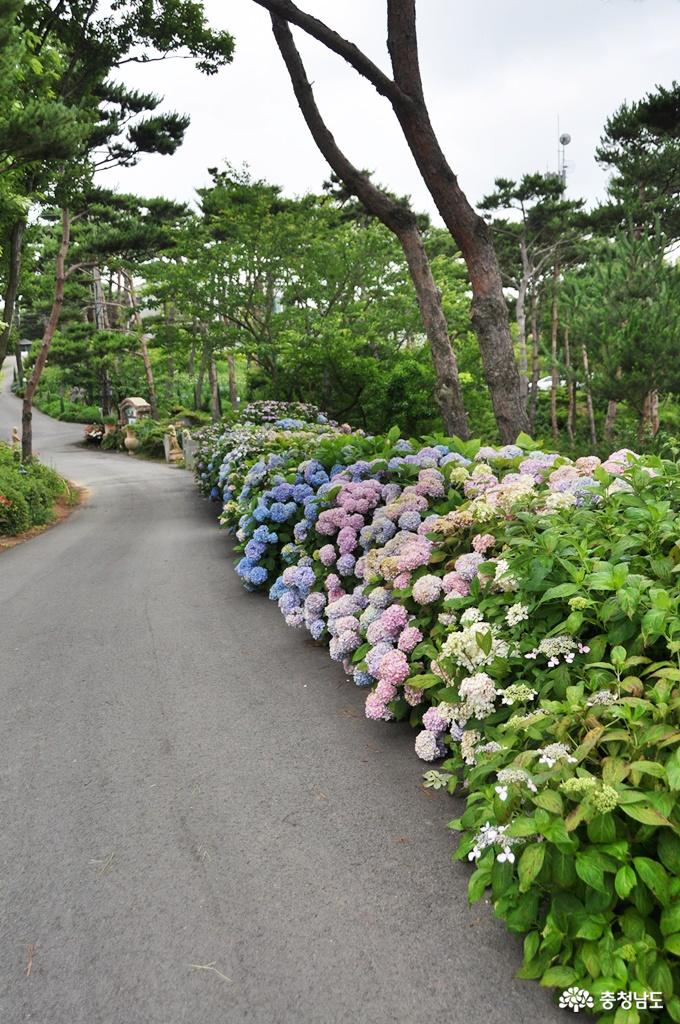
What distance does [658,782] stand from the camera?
175 centimetres

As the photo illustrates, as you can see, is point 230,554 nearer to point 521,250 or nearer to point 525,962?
point 525,962

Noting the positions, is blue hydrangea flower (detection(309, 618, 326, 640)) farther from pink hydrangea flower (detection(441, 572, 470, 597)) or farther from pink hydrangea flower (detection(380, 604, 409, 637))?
pink hydrangea flower (detection(441, 572, 470, 597))

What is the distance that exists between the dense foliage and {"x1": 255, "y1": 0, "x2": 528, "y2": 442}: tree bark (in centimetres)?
748

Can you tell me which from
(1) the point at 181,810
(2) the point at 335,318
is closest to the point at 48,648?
(1) the point at 181,810

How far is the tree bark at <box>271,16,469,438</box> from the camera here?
7.23m

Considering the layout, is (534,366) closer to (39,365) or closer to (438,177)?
(39,365)

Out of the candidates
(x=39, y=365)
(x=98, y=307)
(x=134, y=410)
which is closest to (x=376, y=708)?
(x=39, y=365)

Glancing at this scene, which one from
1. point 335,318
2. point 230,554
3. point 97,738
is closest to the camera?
point 97,738

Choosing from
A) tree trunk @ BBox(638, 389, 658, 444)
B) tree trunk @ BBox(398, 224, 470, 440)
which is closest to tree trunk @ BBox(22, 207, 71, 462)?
tree trunk @ BBox(398, 224, 470, 440)

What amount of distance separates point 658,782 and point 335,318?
1393cm

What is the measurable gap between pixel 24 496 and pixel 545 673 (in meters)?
10.6

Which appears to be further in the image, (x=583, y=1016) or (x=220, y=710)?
(x=220, y=710)

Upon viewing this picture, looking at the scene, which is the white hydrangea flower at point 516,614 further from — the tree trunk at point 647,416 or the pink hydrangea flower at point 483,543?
the tree trunk at point 647,416

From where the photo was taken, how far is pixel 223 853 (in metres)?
2.41
